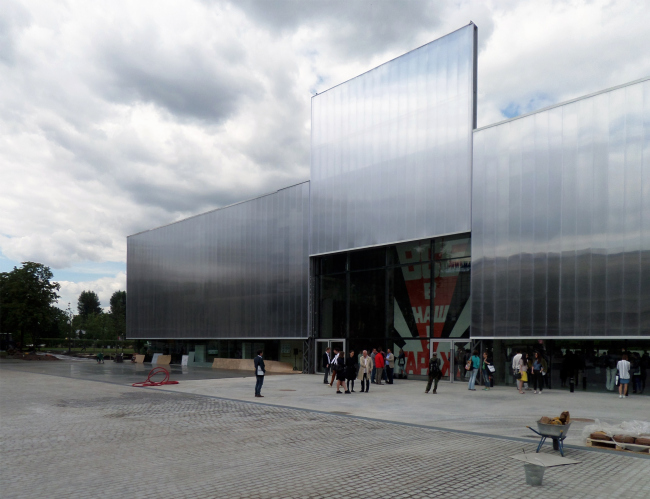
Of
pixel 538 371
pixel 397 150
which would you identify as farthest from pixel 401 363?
pixel 397 150

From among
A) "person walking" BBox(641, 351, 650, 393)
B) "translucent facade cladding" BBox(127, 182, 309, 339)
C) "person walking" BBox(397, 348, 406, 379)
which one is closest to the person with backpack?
"person walking" BBox(641, 351, 650, 393)

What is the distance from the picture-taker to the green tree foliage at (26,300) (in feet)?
199

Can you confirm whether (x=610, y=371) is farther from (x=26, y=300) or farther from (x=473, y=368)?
(x=26, y=300)

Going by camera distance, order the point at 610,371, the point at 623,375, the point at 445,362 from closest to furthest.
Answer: the point at 623,375
the point at 610,371
the point at 445,362

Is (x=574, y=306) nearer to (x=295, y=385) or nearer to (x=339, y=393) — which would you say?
(x=339, y=393)

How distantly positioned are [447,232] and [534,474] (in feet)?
62.7

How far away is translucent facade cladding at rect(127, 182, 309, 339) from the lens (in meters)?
35.5

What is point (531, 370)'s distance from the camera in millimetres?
22375

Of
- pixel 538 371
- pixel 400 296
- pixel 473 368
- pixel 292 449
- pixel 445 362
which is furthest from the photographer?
pixel 400 296

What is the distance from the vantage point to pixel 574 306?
72.1 ft

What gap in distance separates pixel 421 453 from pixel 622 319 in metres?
14.2

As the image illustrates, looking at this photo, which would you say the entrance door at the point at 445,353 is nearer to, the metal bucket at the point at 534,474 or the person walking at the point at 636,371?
the person walking at the point at 636,371

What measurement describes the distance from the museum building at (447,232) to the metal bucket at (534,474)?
49.0ft

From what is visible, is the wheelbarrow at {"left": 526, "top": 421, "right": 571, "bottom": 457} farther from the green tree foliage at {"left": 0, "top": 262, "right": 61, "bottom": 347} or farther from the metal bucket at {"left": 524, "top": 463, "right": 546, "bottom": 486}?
the green tree foliage at {"left": 0, "top": 262, "right": 61, "bottom": 347}
